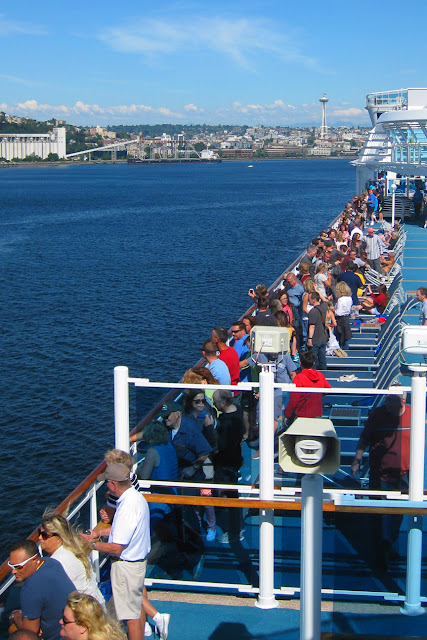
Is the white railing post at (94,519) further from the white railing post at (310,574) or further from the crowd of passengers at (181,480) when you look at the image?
the white railing post at (310,574)

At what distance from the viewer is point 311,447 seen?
10.4 ft

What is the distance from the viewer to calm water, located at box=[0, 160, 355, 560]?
1672 cm

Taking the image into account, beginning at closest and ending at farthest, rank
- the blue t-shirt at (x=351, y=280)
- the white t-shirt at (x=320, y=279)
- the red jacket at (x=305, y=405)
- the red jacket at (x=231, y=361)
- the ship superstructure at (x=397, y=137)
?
the red jacket at (x=305, y=405) < the red jacket at (x=231, y=361) < the white t-shirt at (x=320, y=279) < the blue t-shirt at (x=351, y=280) < the ship superstructure at (x=397, y=137)

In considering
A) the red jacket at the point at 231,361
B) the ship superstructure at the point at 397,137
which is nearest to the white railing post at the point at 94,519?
the red jacket at the point at 231,361

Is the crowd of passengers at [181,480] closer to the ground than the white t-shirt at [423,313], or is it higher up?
closer to the ground

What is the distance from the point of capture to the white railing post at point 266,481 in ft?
14.1

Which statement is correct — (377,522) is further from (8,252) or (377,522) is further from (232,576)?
(8,252)

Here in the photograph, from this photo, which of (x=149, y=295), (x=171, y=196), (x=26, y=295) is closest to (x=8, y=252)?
(x=26, y=295)

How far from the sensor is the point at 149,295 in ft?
111

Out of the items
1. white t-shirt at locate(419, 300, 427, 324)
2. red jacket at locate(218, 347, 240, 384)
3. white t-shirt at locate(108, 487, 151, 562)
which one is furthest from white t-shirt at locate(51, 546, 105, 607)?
white t-shirt at locate(419, 300, 427, 324)

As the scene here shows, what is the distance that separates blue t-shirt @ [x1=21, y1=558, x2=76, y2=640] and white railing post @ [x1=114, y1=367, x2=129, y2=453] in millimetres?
1014

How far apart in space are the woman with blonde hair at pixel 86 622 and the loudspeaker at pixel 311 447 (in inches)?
40.2

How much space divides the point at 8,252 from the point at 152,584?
159 ft

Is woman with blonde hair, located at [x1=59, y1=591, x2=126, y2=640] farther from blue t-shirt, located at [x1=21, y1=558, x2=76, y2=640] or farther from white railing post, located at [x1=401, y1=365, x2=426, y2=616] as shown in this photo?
white railing post, located at [x1=401, y1=365, x2=426, y2=616]
